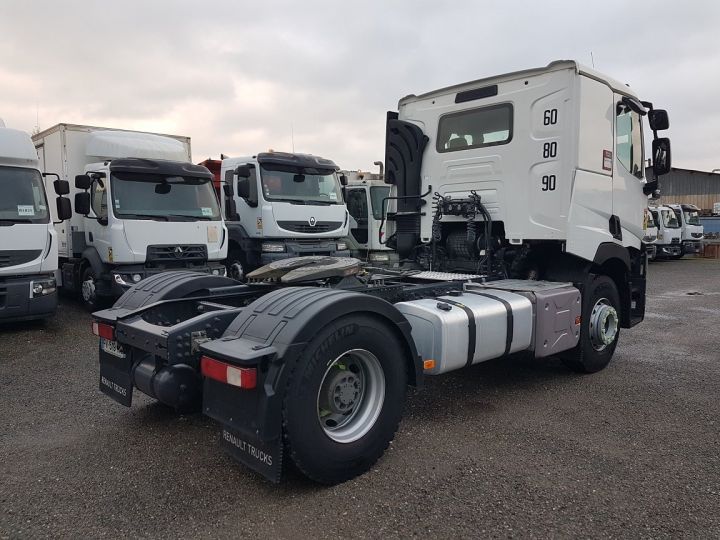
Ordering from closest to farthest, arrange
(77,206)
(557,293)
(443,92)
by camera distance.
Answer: (557,293)
(443,92)
(77,206)

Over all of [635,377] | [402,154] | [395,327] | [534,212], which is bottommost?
[635,377]

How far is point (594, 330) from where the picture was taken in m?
5.57

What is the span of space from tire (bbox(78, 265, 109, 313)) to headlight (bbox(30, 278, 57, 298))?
951 mm

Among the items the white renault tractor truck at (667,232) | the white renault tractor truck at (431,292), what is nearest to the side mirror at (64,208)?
the white renault tractor truck at (431,292)

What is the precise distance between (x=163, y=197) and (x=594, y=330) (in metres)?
6.77

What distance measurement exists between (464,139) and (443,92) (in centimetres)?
61

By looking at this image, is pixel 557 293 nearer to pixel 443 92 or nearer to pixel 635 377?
pixel 635 377

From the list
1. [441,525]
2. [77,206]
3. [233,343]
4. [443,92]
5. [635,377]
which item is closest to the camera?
[441,525]

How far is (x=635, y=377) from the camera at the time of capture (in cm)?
560

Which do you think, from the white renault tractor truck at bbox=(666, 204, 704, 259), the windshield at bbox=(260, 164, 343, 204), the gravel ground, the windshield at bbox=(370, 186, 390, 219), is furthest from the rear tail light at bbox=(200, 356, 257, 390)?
the white renault tractor truck at bbox=(666, 204, 704, 259)

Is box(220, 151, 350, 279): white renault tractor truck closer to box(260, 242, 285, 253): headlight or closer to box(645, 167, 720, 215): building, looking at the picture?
box(260, 242, 285, 253): headlight

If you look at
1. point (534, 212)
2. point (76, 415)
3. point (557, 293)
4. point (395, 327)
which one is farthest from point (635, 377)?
point (76, 415)

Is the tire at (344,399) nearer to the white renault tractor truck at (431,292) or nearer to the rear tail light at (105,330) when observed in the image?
the white renault tractor truck at (431,292)

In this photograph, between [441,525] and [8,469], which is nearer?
[441,525]
